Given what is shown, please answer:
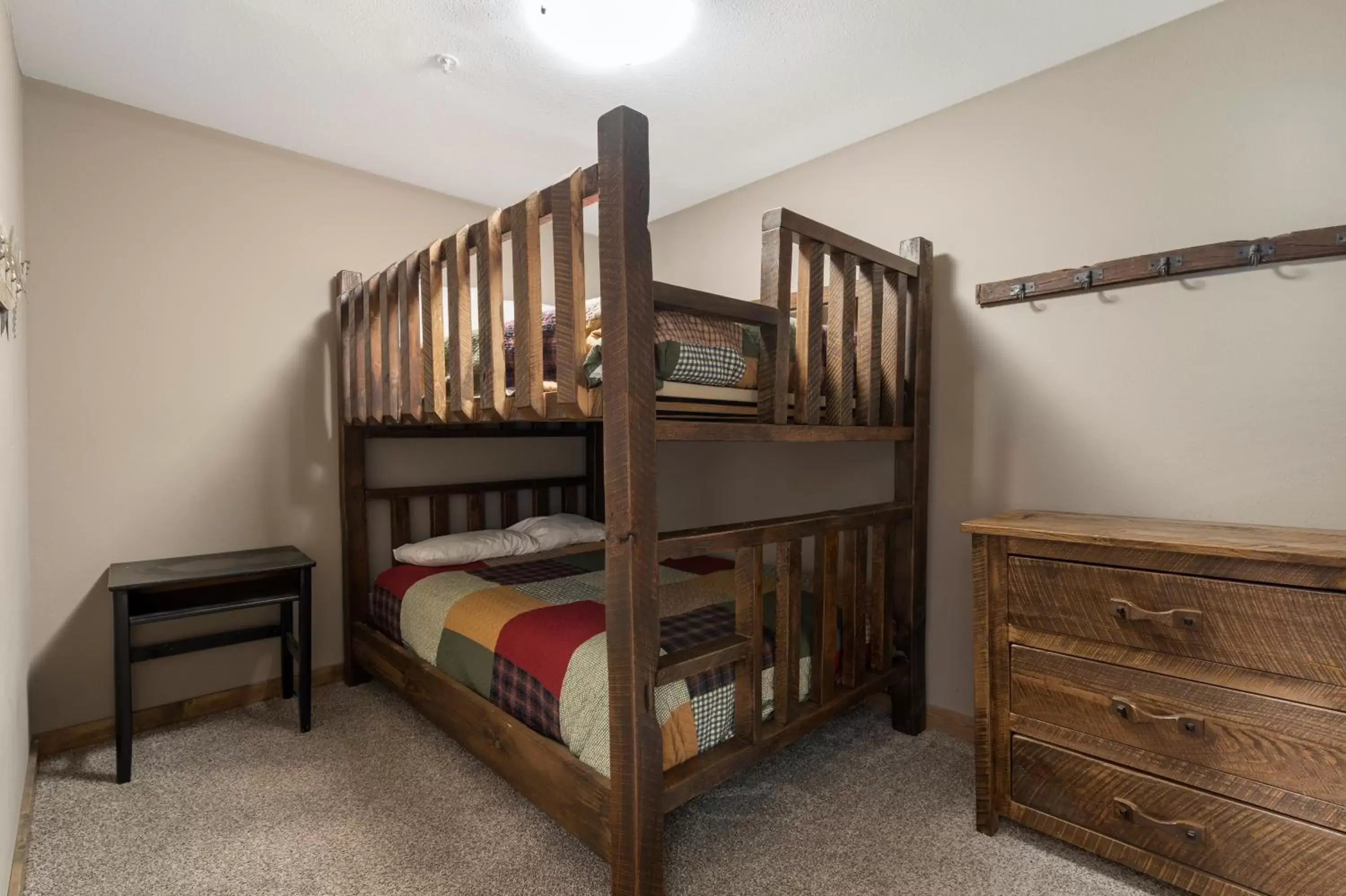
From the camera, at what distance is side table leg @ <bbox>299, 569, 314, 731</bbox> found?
222 centimetres

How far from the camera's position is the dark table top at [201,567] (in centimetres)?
203

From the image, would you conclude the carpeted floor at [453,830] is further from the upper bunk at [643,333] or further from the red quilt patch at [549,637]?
the upper bunk at [643,333]

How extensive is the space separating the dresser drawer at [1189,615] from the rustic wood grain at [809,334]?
2.05 feet

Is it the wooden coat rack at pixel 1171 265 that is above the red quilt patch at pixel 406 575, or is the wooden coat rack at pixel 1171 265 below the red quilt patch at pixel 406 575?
above

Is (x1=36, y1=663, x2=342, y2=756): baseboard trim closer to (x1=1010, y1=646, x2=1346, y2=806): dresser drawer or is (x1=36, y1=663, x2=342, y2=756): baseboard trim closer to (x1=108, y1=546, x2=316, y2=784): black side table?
(x1=108, y1=546, x2=316, y2=784): black side table

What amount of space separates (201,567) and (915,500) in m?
2.41

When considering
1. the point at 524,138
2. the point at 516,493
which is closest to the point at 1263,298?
the point at 524,138

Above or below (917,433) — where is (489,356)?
above

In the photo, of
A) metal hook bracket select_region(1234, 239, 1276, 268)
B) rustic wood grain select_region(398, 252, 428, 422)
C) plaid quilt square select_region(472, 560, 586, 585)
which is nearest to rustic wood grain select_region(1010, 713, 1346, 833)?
metal hook bracket select_region(1234, 239, 1276, 268)

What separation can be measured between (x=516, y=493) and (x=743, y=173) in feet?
5.86

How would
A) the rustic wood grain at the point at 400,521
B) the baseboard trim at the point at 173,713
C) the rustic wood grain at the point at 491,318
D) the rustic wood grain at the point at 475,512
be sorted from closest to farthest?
the rustic wood grain at the point at 491,318
the baseboard trim at the point at 173,713
the rustic wood grain at the point at 400,521
the rustic wood grain at the point at 475,512

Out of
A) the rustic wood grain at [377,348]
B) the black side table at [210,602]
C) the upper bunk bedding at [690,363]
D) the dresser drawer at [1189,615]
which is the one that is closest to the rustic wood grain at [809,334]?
the upper bunk bedding at [690,363]

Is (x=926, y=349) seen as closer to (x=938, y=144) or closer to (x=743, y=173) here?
Answer: (x=938, y=144)

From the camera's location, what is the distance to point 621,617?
136cm
